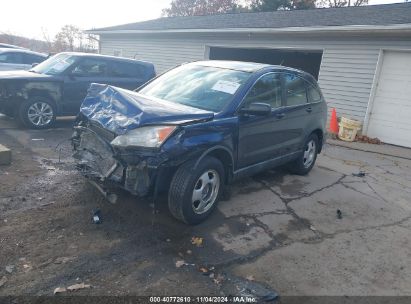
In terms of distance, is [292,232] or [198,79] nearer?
[292,232]

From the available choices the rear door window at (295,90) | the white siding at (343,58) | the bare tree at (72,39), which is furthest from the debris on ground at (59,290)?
the bare tree at (72,39)

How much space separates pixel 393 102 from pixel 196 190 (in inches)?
335

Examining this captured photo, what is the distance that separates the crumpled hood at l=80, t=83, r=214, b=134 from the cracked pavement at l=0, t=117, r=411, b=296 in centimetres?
108

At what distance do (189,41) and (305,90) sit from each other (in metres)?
11.0

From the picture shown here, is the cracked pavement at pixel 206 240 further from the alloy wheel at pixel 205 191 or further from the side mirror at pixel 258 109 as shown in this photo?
the side mirror at pixel 258 109

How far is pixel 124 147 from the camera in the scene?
12.1 feet

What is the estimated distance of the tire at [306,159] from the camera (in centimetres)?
643

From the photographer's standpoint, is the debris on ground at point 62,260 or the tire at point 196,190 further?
the tire at point 196,190

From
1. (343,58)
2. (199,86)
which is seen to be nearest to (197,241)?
(199,86)

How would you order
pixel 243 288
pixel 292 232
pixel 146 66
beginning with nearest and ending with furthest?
1. pixel 243 288
2. pixel 292 232
3. pixel 146 66

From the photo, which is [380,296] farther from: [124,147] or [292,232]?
[124,147]

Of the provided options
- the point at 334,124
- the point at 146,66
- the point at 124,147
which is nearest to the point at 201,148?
the point at 124,147

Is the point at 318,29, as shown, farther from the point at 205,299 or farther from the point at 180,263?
the point at 205,299

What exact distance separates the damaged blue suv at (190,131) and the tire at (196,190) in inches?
0.4
